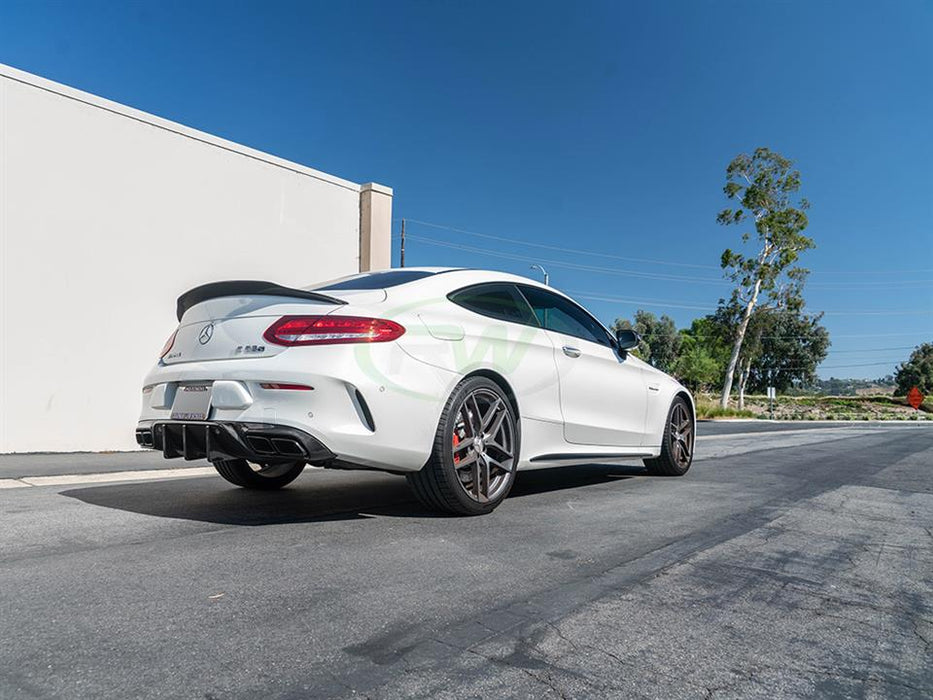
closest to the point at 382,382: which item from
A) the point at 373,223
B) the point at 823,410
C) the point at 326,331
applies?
the point at 326,331

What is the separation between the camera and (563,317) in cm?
507

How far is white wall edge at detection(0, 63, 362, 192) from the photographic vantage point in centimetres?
823

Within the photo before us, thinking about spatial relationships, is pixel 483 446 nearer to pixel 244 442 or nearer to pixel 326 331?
pixel 326 331

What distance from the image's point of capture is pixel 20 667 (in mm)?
1722

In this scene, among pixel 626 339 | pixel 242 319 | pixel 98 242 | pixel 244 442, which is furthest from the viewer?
pixel 98 242

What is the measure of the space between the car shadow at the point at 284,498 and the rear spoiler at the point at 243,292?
121 cm

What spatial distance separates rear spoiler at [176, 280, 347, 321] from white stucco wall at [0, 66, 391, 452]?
18.3 ft

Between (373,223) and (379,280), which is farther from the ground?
(373,223)

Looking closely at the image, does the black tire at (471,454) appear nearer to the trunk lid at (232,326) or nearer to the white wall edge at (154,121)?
the trunk lid at (232,326)

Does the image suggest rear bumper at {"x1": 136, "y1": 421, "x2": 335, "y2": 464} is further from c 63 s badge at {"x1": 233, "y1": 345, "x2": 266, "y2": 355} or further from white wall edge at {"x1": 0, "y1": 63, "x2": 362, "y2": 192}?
white wall edge at {"x1": 0, "y1": 63, "x2": 362, "y2": 192}

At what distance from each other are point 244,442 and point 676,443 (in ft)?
14.1

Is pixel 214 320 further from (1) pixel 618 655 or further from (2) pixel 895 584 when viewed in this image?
(2) pixel 895 584

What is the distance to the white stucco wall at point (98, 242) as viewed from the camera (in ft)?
26.7

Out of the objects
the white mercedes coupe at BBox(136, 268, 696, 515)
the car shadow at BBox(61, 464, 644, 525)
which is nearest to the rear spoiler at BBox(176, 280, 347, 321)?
the white mercedes coupe at BBox(136, 268, 696, 515)
